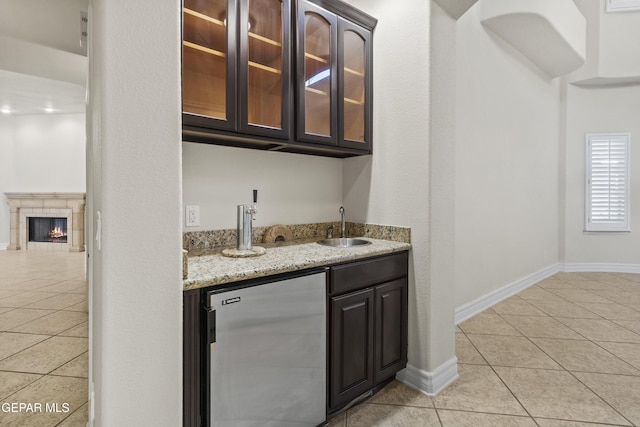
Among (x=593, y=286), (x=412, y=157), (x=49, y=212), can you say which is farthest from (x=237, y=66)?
(x=49, y=212)

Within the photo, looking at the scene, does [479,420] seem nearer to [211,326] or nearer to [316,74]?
[211,326]

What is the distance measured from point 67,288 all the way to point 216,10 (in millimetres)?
4120

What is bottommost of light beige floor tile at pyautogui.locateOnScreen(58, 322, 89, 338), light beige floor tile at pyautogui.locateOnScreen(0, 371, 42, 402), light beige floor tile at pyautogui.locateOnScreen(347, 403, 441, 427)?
light beige floor tile at pyautogui.locateOnScreen(347, 403, 441, 427)

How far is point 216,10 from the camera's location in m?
1.61

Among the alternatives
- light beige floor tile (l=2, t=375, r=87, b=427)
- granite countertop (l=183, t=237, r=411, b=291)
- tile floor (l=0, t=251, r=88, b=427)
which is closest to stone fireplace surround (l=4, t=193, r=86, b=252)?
tile floor (l=0, t=251, r=88, b=427)

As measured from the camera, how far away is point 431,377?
6.61 ft

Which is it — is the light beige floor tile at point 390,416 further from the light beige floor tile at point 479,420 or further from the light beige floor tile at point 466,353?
the light beige floor tile at point 466,353

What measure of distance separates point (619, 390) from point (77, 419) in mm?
3132

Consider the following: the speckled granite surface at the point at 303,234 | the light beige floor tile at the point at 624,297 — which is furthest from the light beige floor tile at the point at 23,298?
the light beige floor tile at the point at 624,297

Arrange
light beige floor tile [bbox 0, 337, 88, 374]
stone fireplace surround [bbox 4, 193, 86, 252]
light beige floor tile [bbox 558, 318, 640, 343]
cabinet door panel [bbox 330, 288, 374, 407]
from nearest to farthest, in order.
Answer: cabinet door panel [bbox 330, 288, 374, 407] < light beige floor tile [bbox 0, 337, 88, 374] < light beige floor tile [bbox 558, 318, 640, 343] < stone fireplace surround [bbox 4, 193, 86, 252]

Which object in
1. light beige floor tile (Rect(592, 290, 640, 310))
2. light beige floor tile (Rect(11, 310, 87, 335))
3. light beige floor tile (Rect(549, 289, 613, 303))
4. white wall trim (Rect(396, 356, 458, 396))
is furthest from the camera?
light beige floor tile (Rect(549, 289, 613, 303))

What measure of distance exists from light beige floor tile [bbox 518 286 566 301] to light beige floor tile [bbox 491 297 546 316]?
19 centimetres

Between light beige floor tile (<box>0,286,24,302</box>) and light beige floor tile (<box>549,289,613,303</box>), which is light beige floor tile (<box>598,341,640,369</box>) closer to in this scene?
light beige floor tile (<box>549,289,613,303</box>)

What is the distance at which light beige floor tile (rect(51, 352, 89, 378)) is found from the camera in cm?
220
